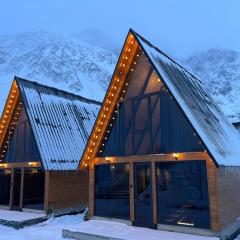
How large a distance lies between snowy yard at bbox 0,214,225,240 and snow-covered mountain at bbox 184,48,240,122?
53710 millimetres

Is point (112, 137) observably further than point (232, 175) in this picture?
Yes

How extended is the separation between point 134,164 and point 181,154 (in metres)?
2.29

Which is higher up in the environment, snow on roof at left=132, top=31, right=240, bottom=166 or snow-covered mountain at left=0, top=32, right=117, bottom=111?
snow-covered mountain at left=0, top=32, right=117, bottom=111

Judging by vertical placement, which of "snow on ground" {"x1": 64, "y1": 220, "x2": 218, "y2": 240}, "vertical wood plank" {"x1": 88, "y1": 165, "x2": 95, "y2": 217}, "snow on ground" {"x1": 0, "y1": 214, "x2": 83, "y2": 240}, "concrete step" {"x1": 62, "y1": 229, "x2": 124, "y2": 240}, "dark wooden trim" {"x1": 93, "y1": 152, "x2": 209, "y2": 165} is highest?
"dark wooden trim" {"x1": 93, "y1": 152, "x2": 209, "y2": 165}

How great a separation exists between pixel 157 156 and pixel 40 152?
6453 millimetres

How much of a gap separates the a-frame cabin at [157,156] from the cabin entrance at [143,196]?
37 millimetres

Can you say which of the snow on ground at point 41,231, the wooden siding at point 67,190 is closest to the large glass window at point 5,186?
the wooden siding at point 67,190

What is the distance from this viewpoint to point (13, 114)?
1888 centimetres

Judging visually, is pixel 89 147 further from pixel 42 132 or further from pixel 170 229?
pixel 170 229

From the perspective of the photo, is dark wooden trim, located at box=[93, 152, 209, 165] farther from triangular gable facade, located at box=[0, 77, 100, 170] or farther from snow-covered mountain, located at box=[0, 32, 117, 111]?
snow-covered mountain, located at box=[0, 32, 117, 111]

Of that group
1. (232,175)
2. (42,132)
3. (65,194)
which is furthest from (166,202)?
(42,132)

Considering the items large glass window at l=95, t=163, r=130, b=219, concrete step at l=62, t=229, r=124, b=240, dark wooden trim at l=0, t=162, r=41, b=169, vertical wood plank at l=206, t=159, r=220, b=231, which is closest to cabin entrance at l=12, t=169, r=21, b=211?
dark wooden trim at l=0, t=162, r=41, b=169

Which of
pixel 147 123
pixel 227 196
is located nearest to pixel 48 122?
pixel 147 123

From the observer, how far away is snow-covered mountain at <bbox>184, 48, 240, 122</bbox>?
3451 inches
